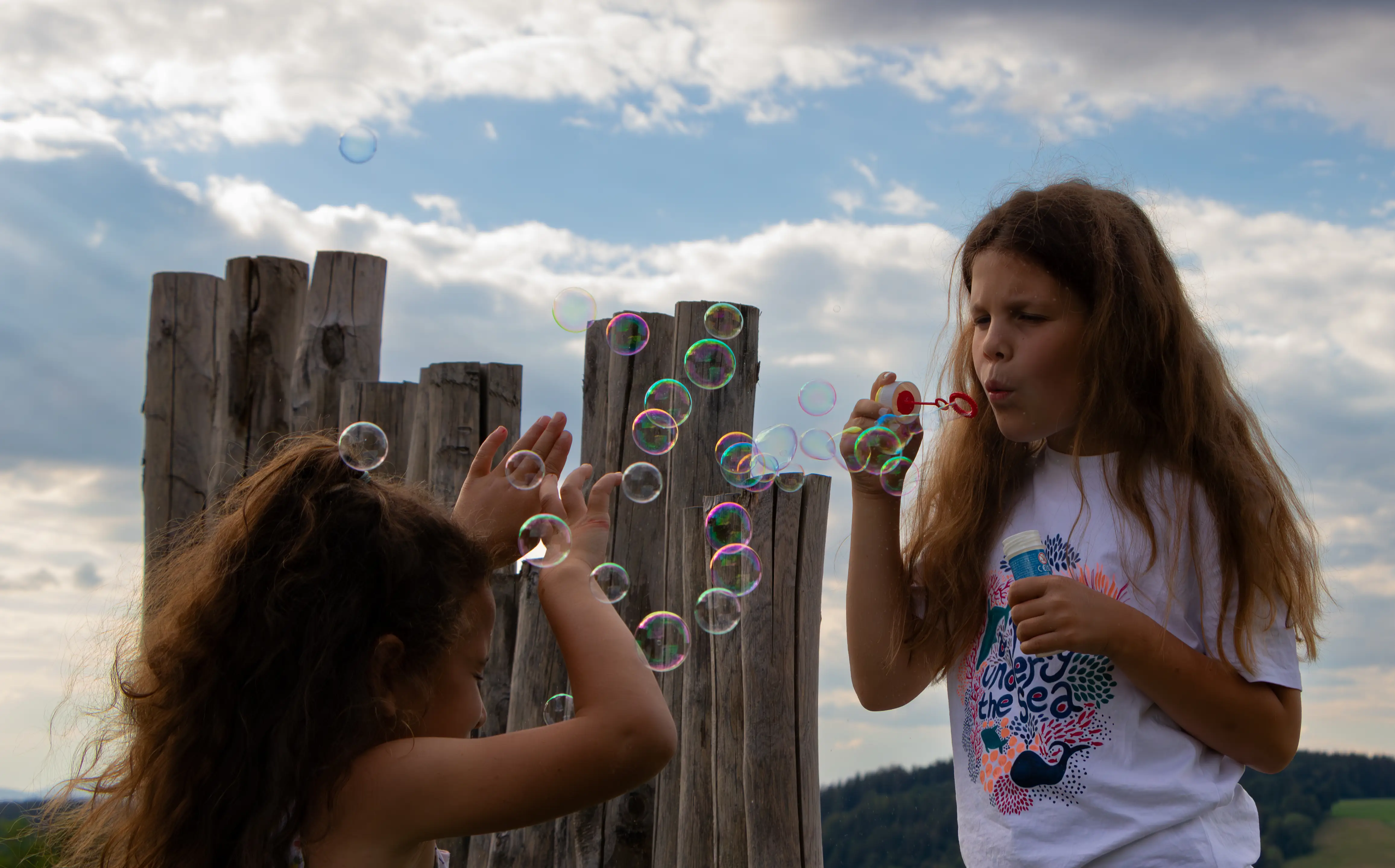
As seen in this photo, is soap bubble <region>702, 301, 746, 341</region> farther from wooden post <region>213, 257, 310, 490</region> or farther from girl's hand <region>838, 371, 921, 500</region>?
wooden post <region>213, 257, 310, 490</region>

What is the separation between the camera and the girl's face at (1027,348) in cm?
255

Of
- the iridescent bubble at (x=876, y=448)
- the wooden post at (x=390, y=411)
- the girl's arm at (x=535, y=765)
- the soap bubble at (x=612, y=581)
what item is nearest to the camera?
the girl's arm at (x=535, y=765)

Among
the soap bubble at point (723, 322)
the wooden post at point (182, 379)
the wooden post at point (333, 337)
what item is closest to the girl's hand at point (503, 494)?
the soap bubble at point (723, 322)

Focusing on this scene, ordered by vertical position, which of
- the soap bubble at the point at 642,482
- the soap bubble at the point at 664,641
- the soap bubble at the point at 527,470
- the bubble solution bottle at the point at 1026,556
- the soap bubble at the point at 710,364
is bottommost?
the soap bubble at the point at 664,641

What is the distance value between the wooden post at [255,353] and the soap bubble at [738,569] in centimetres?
365

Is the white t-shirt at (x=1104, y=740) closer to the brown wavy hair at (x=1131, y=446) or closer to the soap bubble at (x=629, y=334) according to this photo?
the brown wavy hair at (x=1131, y=446)

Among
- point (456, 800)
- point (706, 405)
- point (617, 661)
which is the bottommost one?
point (456, 800)

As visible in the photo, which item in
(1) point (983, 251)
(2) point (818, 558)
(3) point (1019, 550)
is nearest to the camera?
(3) point (1019, 550)

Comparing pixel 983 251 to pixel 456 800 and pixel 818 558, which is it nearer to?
pixel 818 558

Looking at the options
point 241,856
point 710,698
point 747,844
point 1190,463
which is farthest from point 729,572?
point 241,856

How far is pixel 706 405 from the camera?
423cm

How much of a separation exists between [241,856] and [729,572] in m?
1.69

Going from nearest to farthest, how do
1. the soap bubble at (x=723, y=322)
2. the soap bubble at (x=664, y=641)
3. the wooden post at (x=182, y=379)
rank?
the soap bubble at (x=664, y=641) < the soap bubble at (x=723, y=322) < the wooden post at (x=182, y=379)

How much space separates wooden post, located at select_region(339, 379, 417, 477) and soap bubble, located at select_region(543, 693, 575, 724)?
7.06 ft
